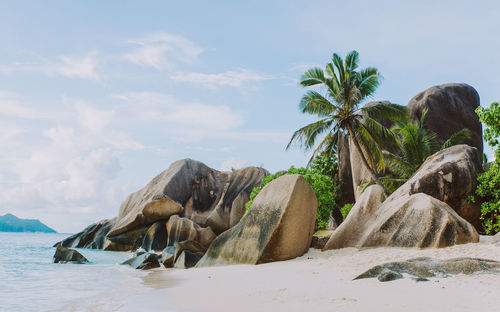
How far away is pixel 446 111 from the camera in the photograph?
90.3 feet

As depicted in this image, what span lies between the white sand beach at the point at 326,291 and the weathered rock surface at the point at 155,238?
1374 centimetres

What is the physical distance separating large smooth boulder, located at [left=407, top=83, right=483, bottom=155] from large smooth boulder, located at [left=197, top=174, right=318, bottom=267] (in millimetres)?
20558

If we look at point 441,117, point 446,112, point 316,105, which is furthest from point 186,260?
point 446,112

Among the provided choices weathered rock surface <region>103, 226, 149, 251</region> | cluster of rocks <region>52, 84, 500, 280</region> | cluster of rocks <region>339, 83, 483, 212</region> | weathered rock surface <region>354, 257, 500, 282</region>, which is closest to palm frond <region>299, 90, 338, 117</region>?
cluster of rocks <region>52, 84, 500, 280</region>

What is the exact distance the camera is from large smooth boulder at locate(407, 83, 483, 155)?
27.1 meters

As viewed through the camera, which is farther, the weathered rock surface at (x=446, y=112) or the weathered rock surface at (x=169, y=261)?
the weathered rock surface at (x=446, y=112)

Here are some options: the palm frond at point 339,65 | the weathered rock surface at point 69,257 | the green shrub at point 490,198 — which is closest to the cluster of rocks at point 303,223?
the green shrub at point 490,198

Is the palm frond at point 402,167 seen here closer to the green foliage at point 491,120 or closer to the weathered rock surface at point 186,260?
the green foliage at point 491,120

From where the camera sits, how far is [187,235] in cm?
1966

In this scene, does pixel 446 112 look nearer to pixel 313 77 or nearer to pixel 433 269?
pixel 313 77

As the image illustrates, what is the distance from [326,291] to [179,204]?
743 inches

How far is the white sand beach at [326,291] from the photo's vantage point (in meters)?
4.16

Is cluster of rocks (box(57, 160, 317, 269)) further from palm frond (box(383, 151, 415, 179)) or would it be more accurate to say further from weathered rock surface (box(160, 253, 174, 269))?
palm frond (box(383, 151, 415, 179))

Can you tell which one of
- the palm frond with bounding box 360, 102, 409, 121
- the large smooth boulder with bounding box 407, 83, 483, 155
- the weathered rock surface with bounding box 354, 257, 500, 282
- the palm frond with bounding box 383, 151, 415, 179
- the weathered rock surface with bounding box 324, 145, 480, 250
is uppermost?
the large smooth boulder with bounding box 407, 83, 483, 155
